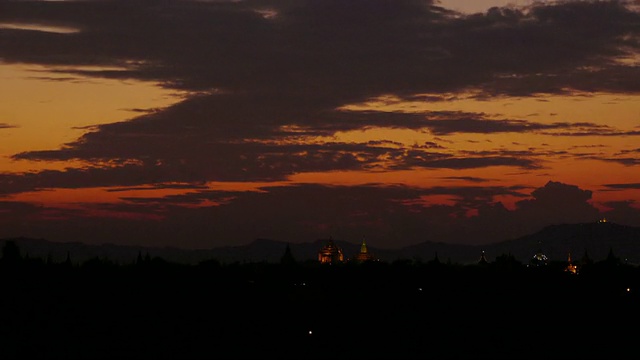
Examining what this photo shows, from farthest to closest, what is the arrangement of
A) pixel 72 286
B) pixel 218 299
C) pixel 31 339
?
pixel 72 286
pixel 218 299
pixel 31 339

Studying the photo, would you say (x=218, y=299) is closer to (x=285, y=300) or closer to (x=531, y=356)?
(x=285, y=300)

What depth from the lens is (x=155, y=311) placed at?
160 metres

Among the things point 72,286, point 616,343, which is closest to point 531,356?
point 616,343

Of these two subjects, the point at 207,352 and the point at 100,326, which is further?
the point at 100,326

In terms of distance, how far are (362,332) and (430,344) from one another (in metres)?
12.7

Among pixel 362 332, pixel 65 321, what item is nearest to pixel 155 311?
pixel 65 321

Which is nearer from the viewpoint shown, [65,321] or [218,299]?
[65,321]

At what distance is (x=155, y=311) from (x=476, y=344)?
44092 millimetres

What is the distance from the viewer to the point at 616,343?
131250 mm

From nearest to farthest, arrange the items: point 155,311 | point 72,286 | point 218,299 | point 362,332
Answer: point 362,332 < point 155,311 < point 218,299 < point 72,286

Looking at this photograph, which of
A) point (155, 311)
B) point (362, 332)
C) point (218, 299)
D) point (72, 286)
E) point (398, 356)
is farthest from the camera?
point (72, 286)

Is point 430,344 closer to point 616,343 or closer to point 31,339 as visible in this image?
point 616,343

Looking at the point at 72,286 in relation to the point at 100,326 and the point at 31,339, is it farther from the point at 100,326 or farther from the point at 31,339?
the point at 31,339

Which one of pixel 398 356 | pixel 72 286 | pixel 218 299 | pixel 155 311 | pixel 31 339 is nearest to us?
pixel 398 356
